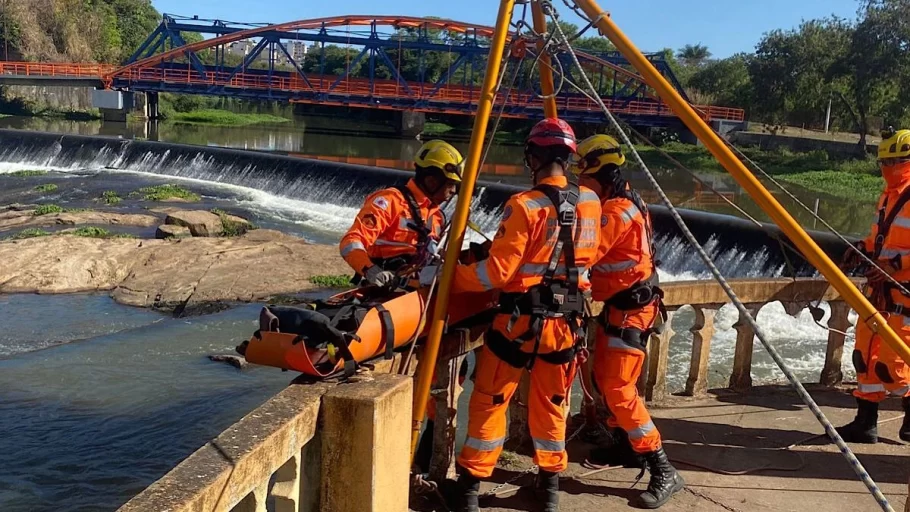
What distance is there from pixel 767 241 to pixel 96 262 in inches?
457

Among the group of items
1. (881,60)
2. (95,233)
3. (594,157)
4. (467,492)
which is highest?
(881,60)

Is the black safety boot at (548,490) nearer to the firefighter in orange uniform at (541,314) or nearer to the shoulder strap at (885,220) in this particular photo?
the firefighter in orange uniform at (541,314)

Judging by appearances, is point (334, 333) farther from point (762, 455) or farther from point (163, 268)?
point (163, 268)

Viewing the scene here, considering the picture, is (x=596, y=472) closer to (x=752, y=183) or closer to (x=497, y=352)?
(x=497, y=352)

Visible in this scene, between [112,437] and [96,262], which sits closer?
[112,437]

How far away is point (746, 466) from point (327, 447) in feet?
9.29

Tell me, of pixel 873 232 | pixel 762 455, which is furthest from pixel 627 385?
pixel 873 232

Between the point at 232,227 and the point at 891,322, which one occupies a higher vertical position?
the point at 891,322

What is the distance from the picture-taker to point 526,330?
3.76 m

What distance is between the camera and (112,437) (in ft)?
25.5

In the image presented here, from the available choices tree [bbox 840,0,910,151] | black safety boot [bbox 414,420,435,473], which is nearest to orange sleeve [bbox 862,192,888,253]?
black safety boot [bbox 414,420,435,473]

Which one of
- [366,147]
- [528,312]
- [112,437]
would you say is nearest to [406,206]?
[528,312]

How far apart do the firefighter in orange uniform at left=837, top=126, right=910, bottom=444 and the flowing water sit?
3444 millimetres

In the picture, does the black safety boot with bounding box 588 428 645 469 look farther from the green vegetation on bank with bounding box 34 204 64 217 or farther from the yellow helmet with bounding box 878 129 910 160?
the green vegetation on bank with bounding box 34 204 64 217
